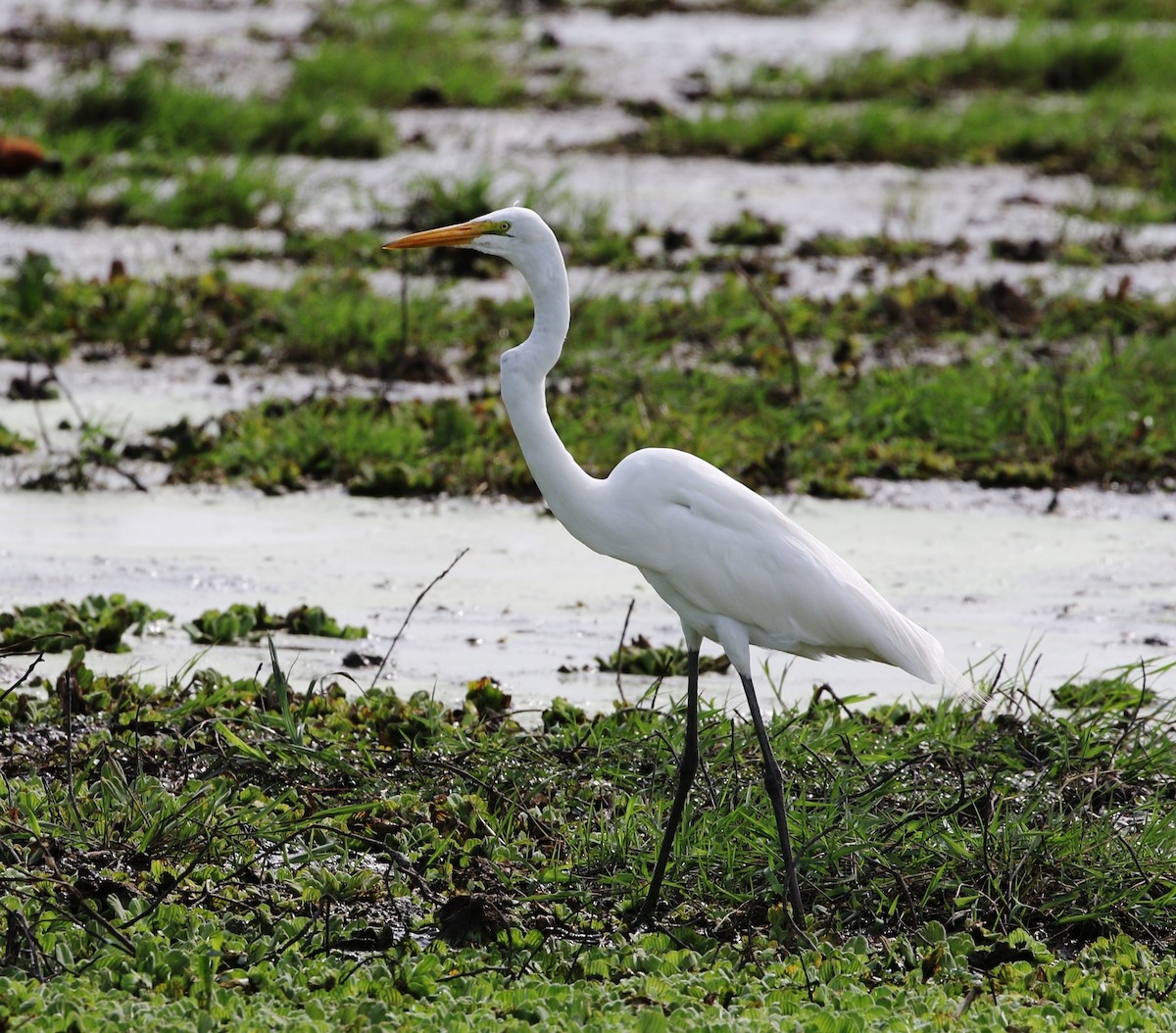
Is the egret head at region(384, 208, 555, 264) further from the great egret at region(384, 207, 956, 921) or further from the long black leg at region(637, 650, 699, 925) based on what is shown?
the long black leg at region(637, 650, 699, 925)

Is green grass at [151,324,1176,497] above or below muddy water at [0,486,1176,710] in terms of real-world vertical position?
above

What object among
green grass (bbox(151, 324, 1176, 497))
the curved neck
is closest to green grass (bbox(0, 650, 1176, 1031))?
the curved neck

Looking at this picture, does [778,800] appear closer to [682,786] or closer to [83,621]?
[682,786]

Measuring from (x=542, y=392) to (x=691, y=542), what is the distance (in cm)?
43

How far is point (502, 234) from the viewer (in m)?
3.53

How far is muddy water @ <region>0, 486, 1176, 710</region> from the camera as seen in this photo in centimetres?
506

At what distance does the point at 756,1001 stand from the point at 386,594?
99.5 inches

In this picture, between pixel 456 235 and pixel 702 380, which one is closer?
pixel 456 235

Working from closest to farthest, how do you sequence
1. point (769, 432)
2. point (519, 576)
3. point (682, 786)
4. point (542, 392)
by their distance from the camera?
point (542, 392) → point (682, 786) → point (519, 576) → point (769, 432)

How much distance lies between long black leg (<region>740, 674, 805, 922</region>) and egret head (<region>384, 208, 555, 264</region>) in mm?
942

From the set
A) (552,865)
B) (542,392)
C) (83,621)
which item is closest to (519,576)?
(83,621)

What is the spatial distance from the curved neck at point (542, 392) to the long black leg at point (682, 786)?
1.32 ft

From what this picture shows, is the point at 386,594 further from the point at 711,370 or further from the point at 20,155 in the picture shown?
the point at 20,155

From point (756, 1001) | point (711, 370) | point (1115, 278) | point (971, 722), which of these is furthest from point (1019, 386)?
point (756, 1001)
